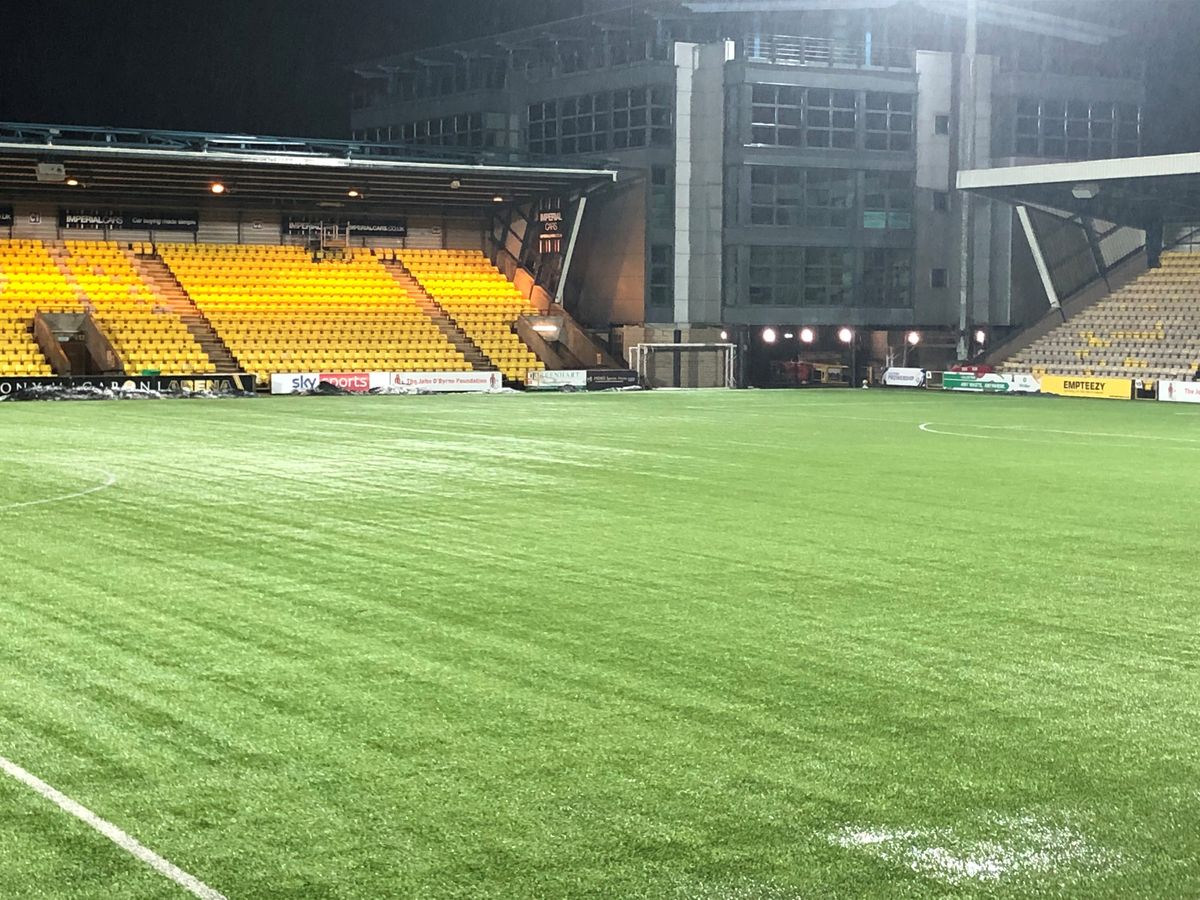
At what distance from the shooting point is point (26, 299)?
50.1 metres

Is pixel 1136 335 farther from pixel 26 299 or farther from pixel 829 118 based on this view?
pixel 26 299

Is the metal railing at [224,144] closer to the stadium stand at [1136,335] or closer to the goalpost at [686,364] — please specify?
the goalpost at [686,364]

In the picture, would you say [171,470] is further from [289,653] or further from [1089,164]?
[1089,164]

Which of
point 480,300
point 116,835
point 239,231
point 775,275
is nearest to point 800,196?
point 775,275

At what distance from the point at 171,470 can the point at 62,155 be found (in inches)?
1162

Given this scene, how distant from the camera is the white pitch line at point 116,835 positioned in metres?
5.23

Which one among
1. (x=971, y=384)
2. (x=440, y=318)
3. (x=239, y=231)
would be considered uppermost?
(x=239, y=231)

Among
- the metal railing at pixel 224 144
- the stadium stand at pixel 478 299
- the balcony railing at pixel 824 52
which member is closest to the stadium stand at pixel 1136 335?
the balcony railing at pixel 824 52

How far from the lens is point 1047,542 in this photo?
14.2 metres

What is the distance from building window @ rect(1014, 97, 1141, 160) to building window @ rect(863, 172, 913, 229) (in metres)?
5.25

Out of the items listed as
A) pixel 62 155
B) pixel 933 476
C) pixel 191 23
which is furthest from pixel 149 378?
pixel 933 476

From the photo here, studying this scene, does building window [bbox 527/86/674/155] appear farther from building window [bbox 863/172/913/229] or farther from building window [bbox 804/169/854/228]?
building window [bbox 863/172/913/229]

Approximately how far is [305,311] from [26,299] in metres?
9.37

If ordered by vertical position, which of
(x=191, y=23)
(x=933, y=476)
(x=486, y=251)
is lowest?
(x=933, y=476)
